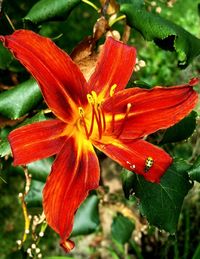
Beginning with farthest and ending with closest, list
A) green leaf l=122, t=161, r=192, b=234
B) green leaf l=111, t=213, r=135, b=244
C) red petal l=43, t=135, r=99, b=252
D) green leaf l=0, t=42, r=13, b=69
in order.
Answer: green leaf l=111, t=213, r=135, b=244 → green leaf l=0, t=42, r=13, b=69 → green leaf l=122, t=161, r=192, b=234 → red petal l=43, t=135, r=99, b=252

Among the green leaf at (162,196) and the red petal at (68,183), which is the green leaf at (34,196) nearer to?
the green leaf at (162,196)

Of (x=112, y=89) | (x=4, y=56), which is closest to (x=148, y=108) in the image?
(x=112, y=89)

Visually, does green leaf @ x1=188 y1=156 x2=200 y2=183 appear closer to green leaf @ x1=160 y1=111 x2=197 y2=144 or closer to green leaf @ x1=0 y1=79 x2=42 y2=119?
green leaf @ x1=160 y1=111 x2=197 y2=144

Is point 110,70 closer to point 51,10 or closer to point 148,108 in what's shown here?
point 148,108

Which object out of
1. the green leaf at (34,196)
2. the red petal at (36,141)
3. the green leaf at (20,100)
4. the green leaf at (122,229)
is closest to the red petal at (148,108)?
the red petal at (36,141)

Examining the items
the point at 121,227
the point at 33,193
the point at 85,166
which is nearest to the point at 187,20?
the point at 121,227

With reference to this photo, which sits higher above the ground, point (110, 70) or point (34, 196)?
point (110, 70)

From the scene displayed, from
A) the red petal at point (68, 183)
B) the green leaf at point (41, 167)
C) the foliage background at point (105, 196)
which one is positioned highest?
the red petal at point (68, 183)

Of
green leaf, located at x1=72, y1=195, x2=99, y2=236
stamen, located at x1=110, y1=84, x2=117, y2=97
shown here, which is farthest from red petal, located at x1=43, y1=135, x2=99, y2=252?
green leaf, located at x1=72, y1=195, x2=99, y2=236
